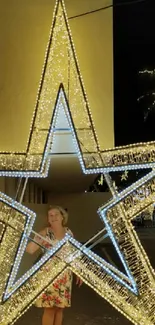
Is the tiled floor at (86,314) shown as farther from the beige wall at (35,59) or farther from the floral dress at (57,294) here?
the beige wall at (35,59)

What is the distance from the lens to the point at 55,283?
384cm

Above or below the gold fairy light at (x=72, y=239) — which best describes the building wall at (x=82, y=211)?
above

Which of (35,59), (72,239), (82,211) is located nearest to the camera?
(72,239)

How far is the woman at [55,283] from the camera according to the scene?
378 cm

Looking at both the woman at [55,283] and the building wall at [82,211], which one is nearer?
the woman at [55,283]

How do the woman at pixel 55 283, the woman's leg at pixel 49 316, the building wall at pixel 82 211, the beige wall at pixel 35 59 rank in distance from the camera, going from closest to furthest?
the woman at pixel 55 283
the woman's leg at pixel 49 316
the beige wall at pixel 35 59
the building wall at pixel 82 211

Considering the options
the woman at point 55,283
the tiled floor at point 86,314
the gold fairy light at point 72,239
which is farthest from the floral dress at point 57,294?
the tiled floor at point 86,314

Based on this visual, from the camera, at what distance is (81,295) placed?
23.2 feet

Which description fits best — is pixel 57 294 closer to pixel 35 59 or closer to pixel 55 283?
pixel 55 283

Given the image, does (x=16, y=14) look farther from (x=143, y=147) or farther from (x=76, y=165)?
(x=143, y=147)

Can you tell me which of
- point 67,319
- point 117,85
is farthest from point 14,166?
point 117,85

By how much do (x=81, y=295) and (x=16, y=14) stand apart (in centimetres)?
418

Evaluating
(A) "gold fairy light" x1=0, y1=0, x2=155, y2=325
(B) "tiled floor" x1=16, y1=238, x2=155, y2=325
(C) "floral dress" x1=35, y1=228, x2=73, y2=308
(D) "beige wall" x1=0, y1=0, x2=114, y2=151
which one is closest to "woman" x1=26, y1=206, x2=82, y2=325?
(C) "floral dress" x1=35, y1=228, x2=73, y2=308

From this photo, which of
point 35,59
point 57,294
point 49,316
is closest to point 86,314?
point 49,316
